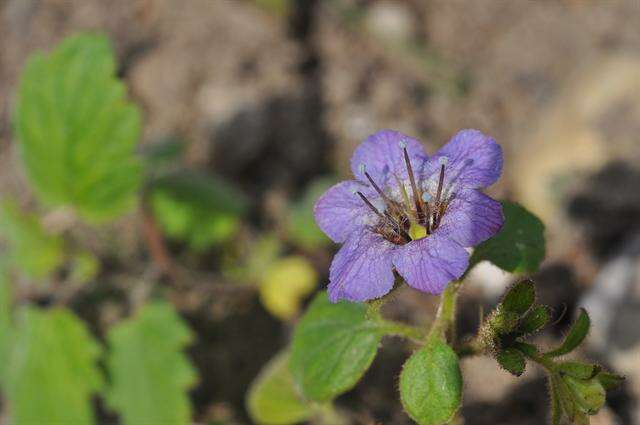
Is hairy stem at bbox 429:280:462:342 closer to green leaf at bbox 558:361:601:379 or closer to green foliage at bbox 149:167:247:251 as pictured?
green leaf at bbox 558:361:601:379

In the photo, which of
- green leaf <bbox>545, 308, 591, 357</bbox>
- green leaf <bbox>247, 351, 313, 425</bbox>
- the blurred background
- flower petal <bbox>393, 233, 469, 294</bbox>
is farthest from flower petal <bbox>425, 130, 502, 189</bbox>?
the blurred background

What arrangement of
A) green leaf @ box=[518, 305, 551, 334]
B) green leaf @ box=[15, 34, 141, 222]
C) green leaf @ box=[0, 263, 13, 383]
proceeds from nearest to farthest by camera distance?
1. green leaf @ box=[518, 305, 551, 334]
2. green leaf @ box=[15, 34, 141, 222]
3. green leaf @ box=[0, 263, 13, 383]

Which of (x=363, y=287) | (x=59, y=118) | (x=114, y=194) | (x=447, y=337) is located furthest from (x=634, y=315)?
(x=59, y=118)

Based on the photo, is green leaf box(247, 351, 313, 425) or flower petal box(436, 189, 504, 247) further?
green leaf box(247, 351, 313, 425)

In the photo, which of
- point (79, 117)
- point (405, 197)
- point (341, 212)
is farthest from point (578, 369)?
point (79, 117)

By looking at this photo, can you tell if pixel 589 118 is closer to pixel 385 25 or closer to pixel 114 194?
pixel 385 25

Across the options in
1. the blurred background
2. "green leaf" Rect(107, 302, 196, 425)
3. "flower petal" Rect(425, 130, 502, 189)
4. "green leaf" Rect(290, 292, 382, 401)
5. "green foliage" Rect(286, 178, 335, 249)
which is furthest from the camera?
"green foliage" Rect(286, 178, 335, 249)

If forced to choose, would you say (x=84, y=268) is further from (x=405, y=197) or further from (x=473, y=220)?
(x=473, y=220)
